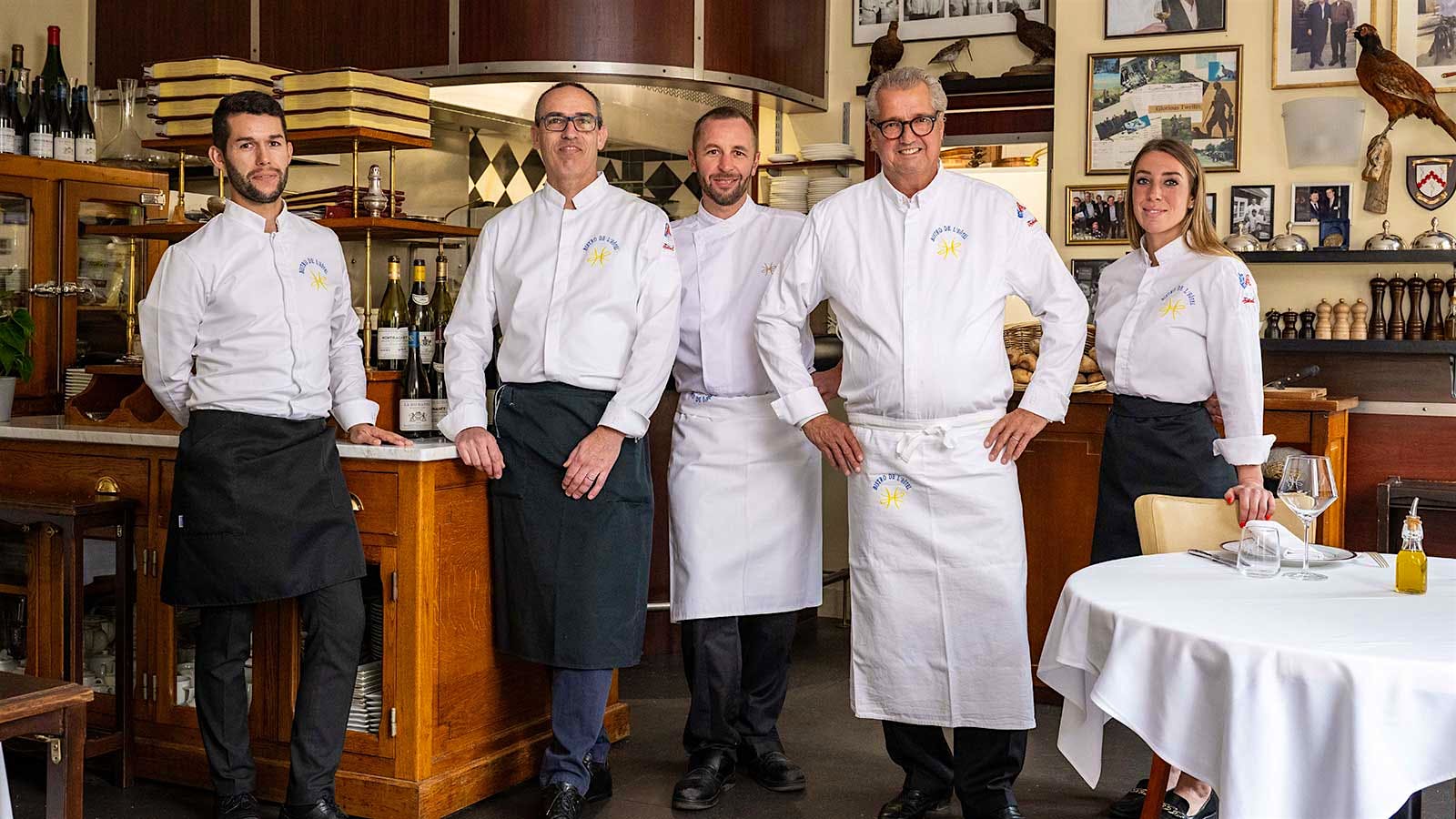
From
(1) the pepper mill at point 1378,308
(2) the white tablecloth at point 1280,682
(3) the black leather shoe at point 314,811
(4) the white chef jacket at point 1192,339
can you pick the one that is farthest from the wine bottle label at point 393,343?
(1) the pepper mill at point 1378,308

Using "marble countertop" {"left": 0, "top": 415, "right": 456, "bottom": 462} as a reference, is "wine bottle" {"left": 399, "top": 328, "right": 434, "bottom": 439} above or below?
above

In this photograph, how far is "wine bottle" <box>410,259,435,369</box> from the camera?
11.5 feet

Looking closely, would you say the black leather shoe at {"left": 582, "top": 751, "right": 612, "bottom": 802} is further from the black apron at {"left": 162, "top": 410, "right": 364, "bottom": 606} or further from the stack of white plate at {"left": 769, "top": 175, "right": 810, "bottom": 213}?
the stack of white plate at {"left": 769, "top": 175, "right": 810, "bottom": 213}

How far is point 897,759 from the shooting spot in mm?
3271

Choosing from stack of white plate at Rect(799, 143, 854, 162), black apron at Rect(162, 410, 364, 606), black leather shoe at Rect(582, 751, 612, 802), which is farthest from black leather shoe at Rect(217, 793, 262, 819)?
stack of white plate at Rect(799, 143, 854, 162)

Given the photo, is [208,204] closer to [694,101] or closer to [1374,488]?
[694,101]

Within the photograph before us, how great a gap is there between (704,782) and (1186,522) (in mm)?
1307

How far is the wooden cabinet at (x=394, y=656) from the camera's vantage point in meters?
3.16

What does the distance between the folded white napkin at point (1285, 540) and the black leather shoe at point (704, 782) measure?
1517 mm

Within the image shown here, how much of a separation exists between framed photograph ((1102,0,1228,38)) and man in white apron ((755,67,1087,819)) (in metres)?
2.47

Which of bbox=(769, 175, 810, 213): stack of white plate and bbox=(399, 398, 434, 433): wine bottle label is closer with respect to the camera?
bbox=(399, 398, 434, 433): wine bottle label

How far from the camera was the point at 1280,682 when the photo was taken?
1842 mm

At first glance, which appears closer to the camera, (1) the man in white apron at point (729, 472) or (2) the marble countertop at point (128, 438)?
(2) the marble countertop at point (128, 438)

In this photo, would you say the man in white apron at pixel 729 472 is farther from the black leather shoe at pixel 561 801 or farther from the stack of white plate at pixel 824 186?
the stack of white plate at pixel 824 186
